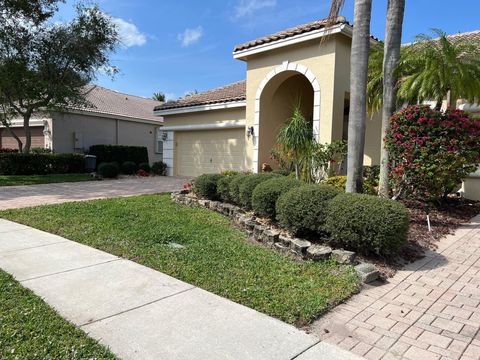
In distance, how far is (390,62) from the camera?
7.50m

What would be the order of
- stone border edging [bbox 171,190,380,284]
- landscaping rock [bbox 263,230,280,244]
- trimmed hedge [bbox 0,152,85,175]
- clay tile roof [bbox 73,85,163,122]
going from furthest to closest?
clay tile roof [bbox 73,85,163,122] < trimmed hedge [bbox 0,152,85,175] < landscaping rock [bbox 263,230,280,244] < stone border edging [bbox 171,190,380,284]

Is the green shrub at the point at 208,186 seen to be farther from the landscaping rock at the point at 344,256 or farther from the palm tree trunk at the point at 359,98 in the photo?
the landscaping rock at the point at 344,256

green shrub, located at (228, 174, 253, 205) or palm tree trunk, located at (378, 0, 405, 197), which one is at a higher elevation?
palm tree trunk, located at (378, 0, 405, 197)

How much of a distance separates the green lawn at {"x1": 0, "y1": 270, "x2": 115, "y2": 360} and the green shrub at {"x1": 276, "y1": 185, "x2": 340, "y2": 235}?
12.4 ft

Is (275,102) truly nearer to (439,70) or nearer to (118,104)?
(439,70)

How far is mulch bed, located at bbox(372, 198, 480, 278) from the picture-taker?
17.4ft

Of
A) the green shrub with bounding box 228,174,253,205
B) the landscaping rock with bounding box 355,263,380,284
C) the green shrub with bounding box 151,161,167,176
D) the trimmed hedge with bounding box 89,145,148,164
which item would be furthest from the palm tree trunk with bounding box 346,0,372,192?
the trimmed hedge with bounding box 89,145,148,164

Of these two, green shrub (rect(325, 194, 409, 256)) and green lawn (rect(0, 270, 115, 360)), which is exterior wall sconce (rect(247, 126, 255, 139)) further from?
green lawn (rect(0, 270, 115, 360))

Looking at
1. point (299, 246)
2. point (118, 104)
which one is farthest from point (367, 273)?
point (118, 104)

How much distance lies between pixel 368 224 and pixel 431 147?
2965 mm

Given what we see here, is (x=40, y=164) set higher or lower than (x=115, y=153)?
lower

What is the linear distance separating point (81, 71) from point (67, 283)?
15.7m

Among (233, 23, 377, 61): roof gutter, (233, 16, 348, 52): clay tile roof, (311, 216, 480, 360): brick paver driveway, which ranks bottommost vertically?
(311, 216, 480, 360): brick paver driveway

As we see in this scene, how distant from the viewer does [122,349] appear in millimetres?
2918
